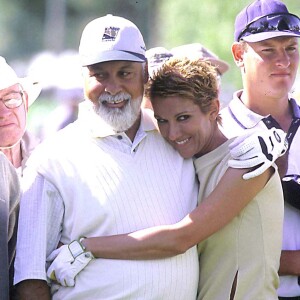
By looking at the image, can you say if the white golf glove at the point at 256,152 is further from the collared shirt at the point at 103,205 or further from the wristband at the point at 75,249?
the wristband at the point at 75,249

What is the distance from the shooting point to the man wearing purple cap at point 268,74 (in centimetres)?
409

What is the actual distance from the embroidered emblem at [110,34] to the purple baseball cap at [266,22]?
2.41ft

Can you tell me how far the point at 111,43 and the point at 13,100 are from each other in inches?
29.2

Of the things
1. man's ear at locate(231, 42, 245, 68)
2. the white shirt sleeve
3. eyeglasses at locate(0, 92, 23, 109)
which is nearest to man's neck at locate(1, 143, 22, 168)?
eyeglasses at locate(0, 92, 23, 109)

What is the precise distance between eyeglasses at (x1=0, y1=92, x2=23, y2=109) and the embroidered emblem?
2.25 ft

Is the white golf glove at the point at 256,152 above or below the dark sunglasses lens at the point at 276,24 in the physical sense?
below

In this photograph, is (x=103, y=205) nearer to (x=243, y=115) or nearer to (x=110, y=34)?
(x=110, y=34)

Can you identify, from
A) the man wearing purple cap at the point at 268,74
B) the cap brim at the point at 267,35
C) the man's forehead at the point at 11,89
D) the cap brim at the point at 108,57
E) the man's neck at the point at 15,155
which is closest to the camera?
the cap brim at the point at 108,57

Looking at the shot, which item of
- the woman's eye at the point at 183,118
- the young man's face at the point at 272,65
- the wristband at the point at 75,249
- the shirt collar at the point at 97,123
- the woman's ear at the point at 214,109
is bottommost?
the wristband at the point at 75,249

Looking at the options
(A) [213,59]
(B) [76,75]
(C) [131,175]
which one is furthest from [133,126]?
(B) [76,75]

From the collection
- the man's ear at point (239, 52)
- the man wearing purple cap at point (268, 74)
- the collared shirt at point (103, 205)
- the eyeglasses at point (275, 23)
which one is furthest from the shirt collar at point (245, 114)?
the collared shirt at point (103, 205)

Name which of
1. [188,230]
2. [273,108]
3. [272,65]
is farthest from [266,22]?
[188,230]

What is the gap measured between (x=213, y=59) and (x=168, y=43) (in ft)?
27.5

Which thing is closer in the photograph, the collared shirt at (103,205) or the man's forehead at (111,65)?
the collared shirt at (103,205)
